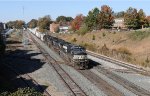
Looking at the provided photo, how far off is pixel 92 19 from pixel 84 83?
77930mm

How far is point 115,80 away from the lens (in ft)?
92.5

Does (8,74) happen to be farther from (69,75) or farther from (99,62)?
(99,62)

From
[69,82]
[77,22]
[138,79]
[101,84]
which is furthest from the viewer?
[77,22]

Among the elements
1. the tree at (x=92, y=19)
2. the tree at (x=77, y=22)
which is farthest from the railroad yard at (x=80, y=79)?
the tree at (x=77, y=22)

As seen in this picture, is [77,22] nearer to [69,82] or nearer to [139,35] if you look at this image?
[139,35]

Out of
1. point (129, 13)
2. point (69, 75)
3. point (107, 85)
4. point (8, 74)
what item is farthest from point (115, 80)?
point (129, 13)

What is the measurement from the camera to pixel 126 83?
26.8 metres

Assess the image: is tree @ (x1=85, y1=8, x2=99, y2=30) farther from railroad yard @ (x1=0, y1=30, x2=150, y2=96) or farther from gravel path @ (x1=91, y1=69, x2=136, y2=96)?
gravel path @ (x1=91, y1=69, x2=136, y2=96)

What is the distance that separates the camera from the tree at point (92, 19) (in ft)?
338

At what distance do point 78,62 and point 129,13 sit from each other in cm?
6034

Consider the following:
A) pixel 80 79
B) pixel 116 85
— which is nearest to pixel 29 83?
pixel 80 79

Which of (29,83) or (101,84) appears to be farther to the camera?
(29,83)

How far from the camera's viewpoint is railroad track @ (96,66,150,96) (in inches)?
918

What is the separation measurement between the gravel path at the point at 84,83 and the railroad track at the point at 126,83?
7.38 feet
